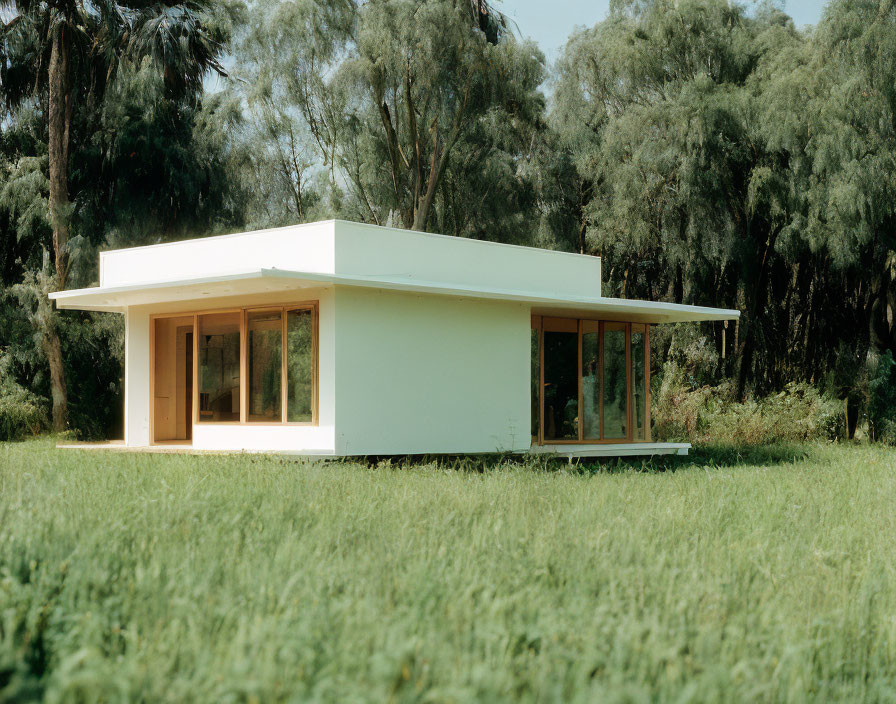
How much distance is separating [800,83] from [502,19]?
25.2ft

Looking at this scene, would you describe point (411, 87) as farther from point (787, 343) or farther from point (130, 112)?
point (787, 343)

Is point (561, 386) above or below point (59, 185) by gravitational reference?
below

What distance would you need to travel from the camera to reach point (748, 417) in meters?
21.3

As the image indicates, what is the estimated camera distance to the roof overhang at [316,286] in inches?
482

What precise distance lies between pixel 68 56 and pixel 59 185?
3233 millimetres

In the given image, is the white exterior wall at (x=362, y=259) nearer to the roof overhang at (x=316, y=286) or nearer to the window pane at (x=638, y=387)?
the roof overhang at (x=316, y=286)

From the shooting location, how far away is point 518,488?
9.93 m

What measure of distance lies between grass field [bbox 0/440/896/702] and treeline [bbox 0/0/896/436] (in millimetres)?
14503

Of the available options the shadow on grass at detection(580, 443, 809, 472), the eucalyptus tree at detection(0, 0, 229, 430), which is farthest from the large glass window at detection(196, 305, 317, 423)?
the eucalyptus tree at detection(0, 0, 229, 430)

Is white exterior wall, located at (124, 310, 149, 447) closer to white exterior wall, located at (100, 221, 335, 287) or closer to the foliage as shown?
white exterior wall, located at (100, 221, 335, 287)

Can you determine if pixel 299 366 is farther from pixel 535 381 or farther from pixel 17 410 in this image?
pixel 17 410

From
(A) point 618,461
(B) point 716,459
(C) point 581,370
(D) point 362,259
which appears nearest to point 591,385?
(C) point 581,370

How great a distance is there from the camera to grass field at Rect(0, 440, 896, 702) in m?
3.72

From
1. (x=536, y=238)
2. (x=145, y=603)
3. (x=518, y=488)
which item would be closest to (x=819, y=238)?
(x=536, y=238)
